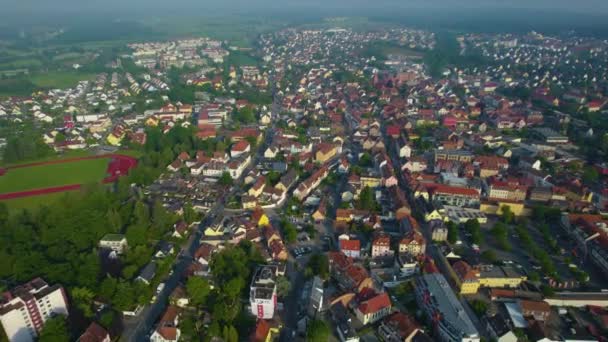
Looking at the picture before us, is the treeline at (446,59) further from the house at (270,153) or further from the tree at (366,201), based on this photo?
the tree at (366,201)

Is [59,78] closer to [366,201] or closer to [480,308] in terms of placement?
[366,201]

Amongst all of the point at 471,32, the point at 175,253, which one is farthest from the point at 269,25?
the point at 175,253

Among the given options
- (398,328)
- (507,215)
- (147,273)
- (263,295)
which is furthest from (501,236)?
(147,273)

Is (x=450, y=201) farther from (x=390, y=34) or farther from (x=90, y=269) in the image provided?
(x=390, y=34)

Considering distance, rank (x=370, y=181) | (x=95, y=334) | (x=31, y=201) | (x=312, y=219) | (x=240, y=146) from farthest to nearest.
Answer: (x=240, y=146) → (x=370, y=181) → (x=31, y=201) → (x=312, y=219) → (x=95, y=334)

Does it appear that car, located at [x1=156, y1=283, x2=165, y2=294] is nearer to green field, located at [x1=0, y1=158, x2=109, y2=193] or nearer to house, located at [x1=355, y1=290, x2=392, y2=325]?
house, located at [x1=355, y1=290, x2=392, y2=325]

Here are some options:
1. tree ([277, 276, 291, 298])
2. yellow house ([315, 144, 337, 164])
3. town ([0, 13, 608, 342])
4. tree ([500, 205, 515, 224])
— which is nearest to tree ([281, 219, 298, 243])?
town ([0, 13, 608, 342])

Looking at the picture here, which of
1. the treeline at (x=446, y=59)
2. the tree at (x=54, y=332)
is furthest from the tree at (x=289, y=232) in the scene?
the treeline at (x=446, y=59)
